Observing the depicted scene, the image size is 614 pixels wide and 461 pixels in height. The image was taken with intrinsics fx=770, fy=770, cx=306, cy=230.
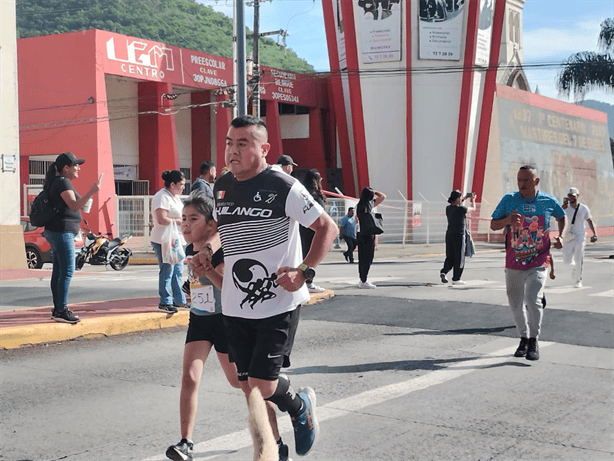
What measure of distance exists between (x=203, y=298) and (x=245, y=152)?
40.8 inches

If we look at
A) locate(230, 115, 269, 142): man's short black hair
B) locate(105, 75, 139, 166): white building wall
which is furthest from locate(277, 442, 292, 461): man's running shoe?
locate(105, 75, 139, 166): white building wall

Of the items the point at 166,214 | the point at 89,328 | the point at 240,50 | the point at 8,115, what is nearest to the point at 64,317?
the point at 89,328

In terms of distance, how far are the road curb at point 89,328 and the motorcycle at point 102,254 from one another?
37.1ft

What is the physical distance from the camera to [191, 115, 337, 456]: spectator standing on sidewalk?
409cm

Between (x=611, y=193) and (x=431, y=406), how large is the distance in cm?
5325

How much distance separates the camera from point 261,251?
4090 millimetres

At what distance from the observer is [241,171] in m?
4.19

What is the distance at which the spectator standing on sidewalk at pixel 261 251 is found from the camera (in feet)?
13.4

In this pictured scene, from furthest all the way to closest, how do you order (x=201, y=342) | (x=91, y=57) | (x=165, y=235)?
(x=91, y=57) → (x=165, y=235) → (x=201, y=342)

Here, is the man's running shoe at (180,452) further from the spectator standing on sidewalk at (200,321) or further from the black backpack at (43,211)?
the black backpack at (43,211)

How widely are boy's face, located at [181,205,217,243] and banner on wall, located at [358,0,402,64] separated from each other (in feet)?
106

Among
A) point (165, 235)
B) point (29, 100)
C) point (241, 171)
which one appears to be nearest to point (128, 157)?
point (29, 100)

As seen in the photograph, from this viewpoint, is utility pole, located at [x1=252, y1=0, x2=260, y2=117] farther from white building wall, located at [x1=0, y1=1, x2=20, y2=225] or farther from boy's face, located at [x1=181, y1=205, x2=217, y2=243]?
boy's face, located at [x1=181, y1=205, x2=217, y2=243]

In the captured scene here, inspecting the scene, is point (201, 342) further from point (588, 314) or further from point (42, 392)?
point (588, 314)
